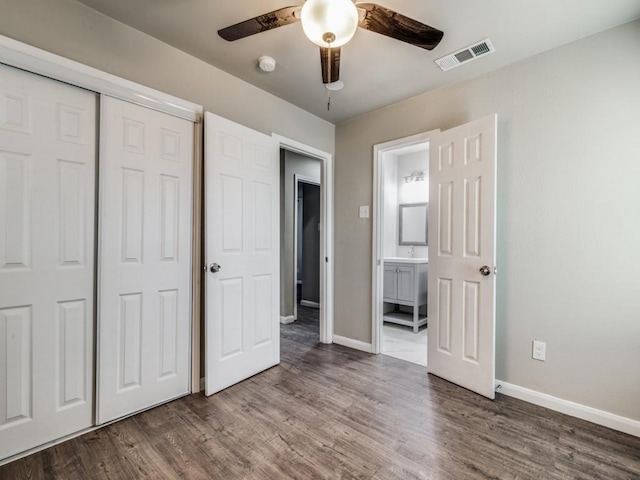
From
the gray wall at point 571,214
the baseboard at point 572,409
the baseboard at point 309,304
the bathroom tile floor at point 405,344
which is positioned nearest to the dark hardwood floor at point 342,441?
the baseboard at point 572,409

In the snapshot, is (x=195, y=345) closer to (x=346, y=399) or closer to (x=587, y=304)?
(x=346, y=399)

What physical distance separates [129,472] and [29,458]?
22.3 inches

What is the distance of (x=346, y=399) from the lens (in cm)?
217

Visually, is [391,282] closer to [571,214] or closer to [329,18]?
[571,214]

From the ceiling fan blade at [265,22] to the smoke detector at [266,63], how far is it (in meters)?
0.68

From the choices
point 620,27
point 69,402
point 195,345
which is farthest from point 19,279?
point 620,27

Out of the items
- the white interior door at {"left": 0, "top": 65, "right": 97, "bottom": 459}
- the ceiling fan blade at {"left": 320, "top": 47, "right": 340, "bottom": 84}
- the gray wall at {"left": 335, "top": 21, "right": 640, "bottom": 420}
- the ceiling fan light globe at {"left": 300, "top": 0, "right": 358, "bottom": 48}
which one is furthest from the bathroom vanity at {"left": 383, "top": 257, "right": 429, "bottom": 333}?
the white interior door at {"left": 0, "top": 65, "right": 97, "bottom": 459}

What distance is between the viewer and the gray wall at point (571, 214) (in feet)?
6.09

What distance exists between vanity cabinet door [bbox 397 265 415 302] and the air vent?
7.79 feet

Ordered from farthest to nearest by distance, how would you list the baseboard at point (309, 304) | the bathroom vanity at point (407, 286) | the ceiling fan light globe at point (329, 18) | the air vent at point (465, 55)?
the baseboard at point (309, 304)
the bathroom vanity at point (407, 286)
the air vent at point (465, 55)
the ceiling fan light globe at point (329, 18)

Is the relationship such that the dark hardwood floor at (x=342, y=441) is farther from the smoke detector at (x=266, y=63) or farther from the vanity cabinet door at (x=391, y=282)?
the smoke detector at (x=266, y=63)

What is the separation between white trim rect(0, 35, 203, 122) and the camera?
4.95 feet

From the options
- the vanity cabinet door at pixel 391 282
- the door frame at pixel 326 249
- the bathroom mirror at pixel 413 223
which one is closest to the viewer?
the door frame at pixel 326 249

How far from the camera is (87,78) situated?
172cm
